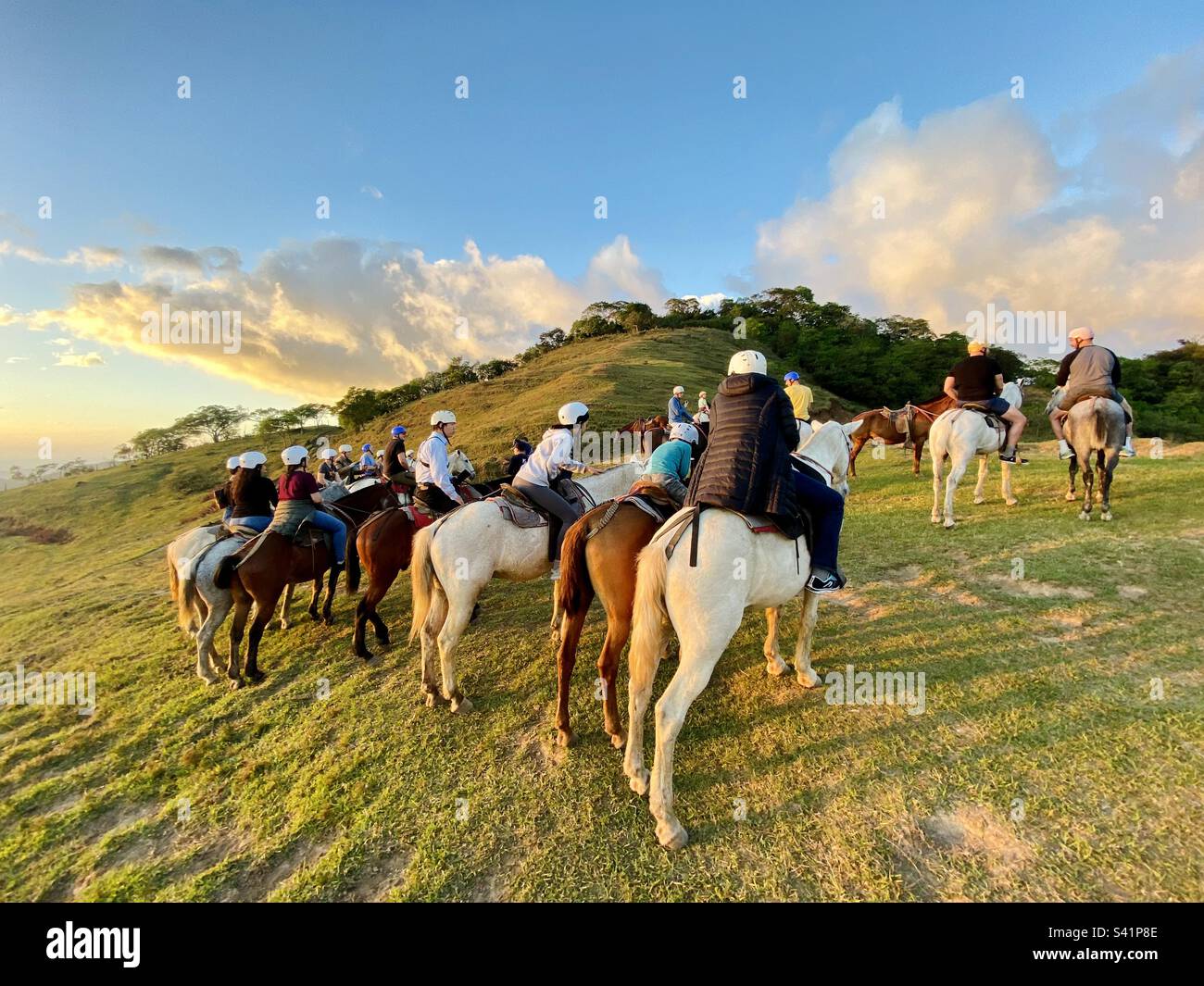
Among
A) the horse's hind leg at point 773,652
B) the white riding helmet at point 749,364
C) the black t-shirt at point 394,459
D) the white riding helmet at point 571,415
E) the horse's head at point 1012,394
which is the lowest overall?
the horse's hind leg at point 773,652

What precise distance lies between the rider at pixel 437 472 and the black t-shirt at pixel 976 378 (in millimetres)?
8011

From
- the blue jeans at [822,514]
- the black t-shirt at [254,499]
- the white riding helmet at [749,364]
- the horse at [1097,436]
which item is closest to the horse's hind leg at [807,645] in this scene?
the blue jeans at [822,514]

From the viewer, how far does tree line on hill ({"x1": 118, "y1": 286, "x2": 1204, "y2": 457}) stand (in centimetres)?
Result: 3484

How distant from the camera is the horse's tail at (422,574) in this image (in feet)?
16.8

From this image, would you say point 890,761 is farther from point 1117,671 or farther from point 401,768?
point 401,768

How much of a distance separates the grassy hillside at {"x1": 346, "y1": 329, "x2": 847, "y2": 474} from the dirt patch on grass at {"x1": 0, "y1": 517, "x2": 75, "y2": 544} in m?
16.4

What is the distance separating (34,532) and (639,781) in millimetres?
37781

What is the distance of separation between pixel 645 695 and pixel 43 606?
15.6 meters

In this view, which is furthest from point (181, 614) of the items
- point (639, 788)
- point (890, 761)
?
point (890, 761)

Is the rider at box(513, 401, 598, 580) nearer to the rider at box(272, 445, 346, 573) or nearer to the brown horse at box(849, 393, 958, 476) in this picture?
the rider at box(272, 445, 346, 573)

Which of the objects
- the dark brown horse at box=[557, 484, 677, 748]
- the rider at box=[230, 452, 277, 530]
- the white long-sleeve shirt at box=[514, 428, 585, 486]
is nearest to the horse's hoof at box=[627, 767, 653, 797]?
the dark brown horse at box=[557, 484, 677, 748]

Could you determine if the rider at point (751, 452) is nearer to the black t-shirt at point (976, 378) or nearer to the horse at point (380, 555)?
the horse at point (380, 555)

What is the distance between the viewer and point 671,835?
3.14 meters

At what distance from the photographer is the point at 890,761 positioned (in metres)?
3.54
